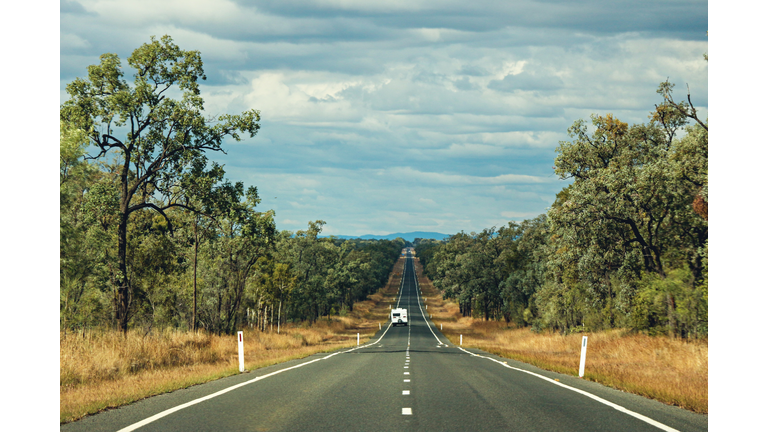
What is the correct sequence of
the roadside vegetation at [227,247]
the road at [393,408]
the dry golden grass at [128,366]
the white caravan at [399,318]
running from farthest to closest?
1. the white caravan at [399,318]
2. the roadside vegetation at [227,247]
3. the dry golden grass at [128,366]
4. the road at [393,408]

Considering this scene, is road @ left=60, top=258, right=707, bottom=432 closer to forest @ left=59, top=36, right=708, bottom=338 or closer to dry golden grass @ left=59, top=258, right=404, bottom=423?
dry golden grass @ left=59, top=258, right=404, bottom=423

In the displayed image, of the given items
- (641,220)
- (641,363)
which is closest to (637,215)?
(641,220)

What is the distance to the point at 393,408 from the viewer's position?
827 centimetres

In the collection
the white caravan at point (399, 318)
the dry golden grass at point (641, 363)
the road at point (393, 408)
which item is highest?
the road at point (393, 408)

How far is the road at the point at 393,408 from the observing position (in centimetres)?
697

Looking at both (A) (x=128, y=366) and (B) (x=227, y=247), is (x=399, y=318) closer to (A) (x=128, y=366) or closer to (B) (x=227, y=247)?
(B) (x=227, y=247)

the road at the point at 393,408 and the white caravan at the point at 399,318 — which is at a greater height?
the road at the point at 393,408

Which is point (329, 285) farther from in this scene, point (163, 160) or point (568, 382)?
point (568, 382)

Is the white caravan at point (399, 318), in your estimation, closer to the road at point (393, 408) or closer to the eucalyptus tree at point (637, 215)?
the eucalyptus tree at point (637, 215)

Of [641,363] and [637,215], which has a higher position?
[637,215]

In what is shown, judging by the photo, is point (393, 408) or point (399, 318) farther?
point (399, 318)

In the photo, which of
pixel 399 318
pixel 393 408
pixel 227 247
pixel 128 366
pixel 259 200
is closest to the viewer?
pixel 393 408

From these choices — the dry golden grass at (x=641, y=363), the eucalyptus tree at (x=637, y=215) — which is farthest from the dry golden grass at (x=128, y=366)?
the eucalyptus tree at (x=637, y=215)

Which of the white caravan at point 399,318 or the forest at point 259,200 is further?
the white caravan at point 399,318
